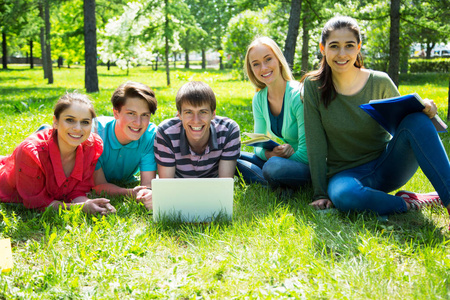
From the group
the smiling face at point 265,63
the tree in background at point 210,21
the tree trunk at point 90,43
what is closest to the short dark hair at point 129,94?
the smiling face at point 265,63

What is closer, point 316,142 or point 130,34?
point 316,142

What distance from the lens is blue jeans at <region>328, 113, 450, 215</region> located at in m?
2.54

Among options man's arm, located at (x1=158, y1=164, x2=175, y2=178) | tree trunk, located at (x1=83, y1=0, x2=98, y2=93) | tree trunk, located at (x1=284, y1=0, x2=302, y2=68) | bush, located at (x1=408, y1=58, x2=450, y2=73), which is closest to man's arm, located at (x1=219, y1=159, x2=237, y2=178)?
man's arm, located at (x1=158, y1=164, x2=175, y2=178)

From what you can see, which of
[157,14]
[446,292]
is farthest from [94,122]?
[157,14]

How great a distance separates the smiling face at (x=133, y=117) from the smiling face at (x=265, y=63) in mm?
990

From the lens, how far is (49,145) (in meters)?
2.98

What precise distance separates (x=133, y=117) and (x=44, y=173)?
777 mm

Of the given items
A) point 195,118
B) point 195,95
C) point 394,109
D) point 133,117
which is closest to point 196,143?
point 195,118

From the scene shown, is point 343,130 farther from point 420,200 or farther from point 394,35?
point 394,35

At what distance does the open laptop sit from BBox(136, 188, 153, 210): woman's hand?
283 mm

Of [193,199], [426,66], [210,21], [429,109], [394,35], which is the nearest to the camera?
[429,109]

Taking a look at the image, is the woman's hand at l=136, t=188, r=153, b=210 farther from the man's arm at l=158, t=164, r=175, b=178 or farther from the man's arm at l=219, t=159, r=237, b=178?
the man's arm at l=219, t=159, r=237, b=178

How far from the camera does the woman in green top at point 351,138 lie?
2.85 m

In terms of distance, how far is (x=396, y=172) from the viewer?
2949 mm
